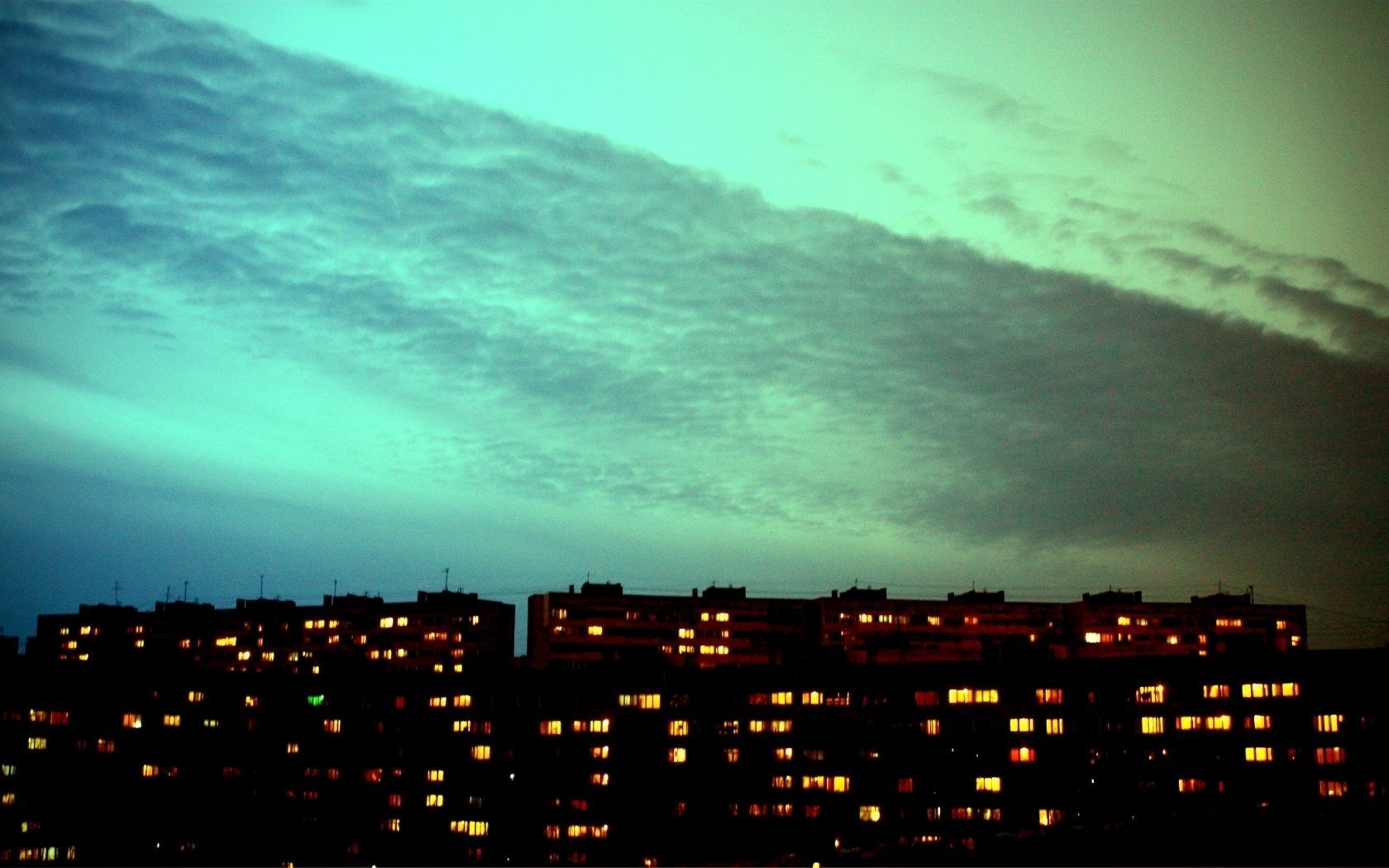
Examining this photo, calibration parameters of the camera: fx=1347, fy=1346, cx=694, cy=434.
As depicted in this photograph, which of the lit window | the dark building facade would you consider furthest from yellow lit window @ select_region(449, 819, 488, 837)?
the lit window

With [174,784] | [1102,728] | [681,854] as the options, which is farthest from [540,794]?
[1102,728]

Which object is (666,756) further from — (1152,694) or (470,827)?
(1152,694)

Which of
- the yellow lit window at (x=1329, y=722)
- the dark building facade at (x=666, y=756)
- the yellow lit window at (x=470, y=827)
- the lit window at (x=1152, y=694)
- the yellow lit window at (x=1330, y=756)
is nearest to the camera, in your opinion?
the yellow lit window at (x=1330, y=756)

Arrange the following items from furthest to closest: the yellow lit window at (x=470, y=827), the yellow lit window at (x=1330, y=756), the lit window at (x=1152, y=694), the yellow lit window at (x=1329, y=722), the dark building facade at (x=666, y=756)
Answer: the yellow lit window at (x=470, y=827), the lit window at (x=1152, y=694), the dark building facade at (x=666, y=756), the yellow lit window at (x=1329, y=722), the yellow lit window at (x=1330, y=756)

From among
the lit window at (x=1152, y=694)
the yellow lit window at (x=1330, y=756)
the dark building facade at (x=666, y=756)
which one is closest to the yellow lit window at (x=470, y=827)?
the dark building facade at (x=666, y=756)

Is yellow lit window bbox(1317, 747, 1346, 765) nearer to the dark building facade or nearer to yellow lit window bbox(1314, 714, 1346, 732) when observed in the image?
the dark building facade

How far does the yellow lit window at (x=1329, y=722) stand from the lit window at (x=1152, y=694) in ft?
46.0

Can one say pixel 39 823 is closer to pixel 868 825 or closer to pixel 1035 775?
pixel 868 825

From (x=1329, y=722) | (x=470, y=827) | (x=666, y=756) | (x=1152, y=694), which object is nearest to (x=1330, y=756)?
(x=1329, y=722)

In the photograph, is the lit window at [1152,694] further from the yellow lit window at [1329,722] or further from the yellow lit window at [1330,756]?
the yellow lit window at [1330,756]

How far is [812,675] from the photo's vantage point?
470ft

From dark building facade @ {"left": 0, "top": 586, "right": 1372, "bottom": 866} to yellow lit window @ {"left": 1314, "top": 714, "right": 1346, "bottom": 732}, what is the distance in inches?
9.6

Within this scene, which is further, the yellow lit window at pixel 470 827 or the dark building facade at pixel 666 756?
the yellow lit window at pixel 470 827

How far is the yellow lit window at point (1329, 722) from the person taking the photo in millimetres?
117375
